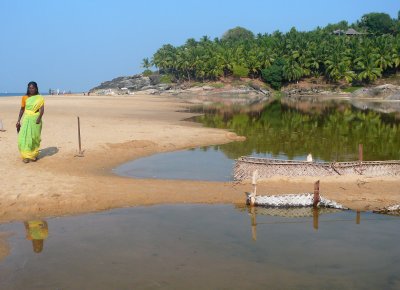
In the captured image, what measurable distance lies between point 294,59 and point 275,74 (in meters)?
5.21

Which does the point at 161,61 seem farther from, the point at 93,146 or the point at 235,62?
the point at 93,146

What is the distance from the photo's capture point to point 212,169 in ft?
54.5

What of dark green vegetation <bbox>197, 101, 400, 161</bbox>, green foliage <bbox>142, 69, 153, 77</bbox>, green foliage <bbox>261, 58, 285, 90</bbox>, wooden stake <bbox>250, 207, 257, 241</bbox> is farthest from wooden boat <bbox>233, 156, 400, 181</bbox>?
green foliage <bbox>142, 69, 153, 77</bbox>

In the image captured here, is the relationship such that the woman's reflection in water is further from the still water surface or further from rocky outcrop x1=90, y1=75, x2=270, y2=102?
rocky outcrop x1=90, y1=75, x2=270, y2=102

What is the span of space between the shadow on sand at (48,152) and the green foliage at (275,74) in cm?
7711

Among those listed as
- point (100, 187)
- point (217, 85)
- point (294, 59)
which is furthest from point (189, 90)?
point (100, 187)

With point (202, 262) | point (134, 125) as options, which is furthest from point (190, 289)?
point (134, 125)

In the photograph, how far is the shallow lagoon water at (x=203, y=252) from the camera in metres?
7.25

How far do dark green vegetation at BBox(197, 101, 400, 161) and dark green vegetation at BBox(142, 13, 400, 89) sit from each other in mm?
49608

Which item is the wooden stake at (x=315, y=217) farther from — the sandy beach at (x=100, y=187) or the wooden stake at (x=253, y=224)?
the wooden stake at (x=253, y=224)

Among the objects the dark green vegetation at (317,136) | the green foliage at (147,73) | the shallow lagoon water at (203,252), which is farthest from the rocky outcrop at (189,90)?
the shallow lagoon water at (203,252)

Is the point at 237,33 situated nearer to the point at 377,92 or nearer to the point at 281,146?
the point at 377,92

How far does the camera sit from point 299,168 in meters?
13.9

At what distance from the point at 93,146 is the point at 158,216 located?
903 centimetres
